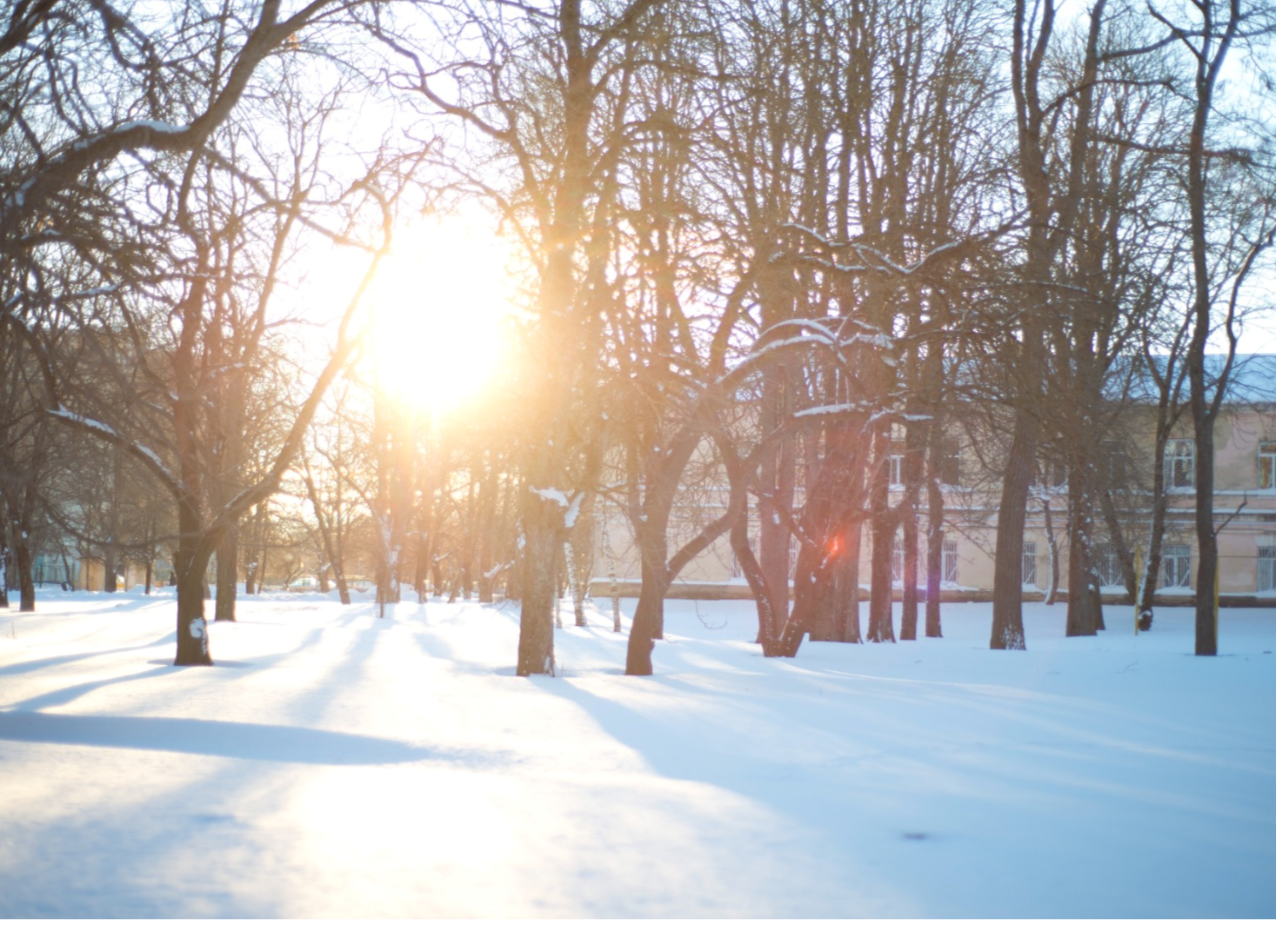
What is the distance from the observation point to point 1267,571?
143 ft

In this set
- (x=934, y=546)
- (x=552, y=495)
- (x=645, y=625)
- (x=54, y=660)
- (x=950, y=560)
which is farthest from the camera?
(x=950, y=560)

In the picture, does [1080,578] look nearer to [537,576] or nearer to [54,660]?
[537,576]

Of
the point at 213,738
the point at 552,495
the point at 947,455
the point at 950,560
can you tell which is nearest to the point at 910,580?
the point at 947,455

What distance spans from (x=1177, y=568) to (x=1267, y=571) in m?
3.46

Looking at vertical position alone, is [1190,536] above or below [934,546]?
above

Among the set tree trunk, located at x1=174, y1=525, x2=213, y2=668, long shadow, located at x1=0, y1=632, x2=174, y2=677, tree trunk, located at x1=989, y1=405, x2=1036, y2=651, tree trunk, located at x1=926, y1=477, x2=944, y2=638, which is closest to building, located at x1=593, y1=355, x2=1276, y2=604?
tree trunk, located at x1=926, y1=477, x2=944, y2=638

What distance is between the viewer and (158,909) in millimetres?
3803

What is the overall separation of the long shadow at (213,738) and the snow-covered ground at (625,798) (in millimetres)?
46

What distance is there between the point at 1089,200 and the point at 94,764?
54.7ft

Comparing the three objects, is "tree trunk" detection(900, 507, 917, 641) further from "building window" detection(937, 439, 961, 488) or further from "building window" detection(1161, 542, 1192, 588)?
"building window" detection(1161, 542, 1192, 588)

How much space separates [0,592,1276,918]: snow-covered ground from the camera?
409cm

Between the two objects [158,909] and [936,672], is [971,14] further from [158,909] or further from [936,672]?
[158,909]

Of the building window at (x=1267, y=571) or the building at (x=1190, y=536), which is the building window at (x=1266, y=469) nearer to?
the building at (x=1190, y=536)

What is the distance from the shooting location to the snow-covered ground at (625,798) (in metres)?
4.09
